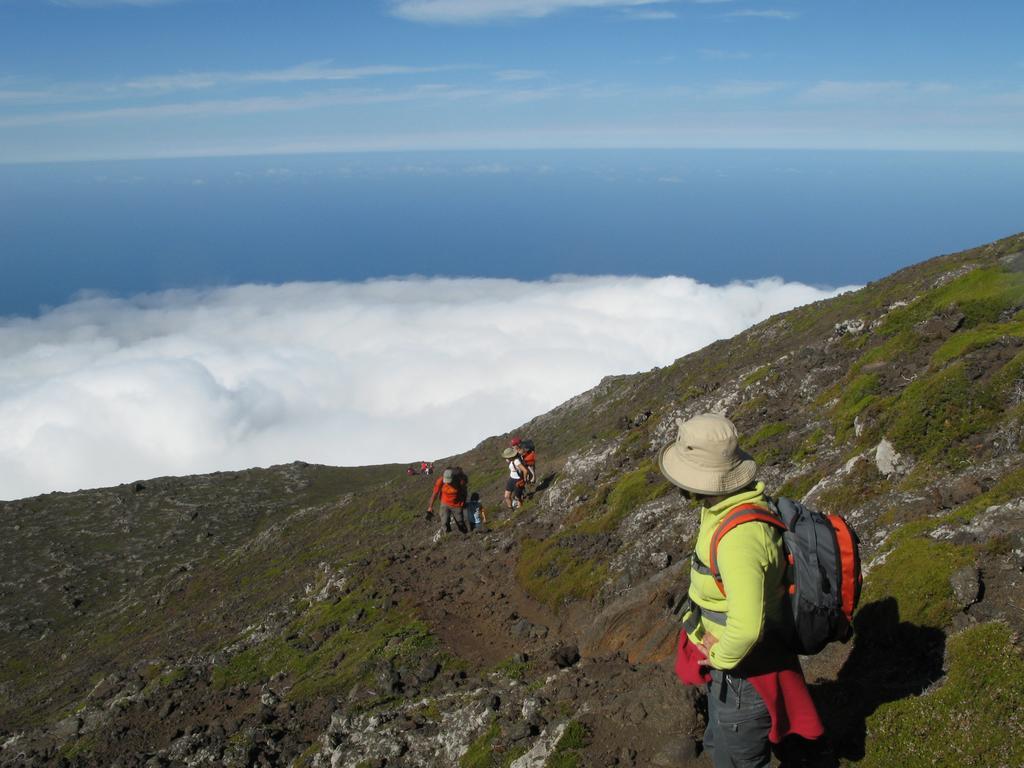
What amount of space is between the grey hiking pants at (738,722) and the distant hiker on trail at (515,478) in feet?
69.8

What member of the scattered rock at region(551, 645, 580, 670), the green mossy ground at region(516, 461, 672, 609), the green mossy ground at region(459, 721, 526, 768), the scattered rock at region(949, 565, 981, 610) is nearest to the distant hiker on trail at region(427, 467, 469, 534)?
the green mossy ground at region(516, 461, 672, 609)

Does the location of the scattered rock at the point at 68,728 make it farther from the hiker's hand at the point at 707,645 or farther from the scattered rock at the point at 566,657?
the hiker's hand at the point at 707,645

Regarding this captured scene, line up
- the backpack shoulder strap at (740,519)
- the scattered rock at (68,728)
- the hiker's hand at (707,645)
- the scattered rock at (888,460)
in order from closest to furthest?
1. the backpack shoulder strap at (740,519)
2. the hiker's hand at (707,645)
3. the scattered rock at (888,460)
4. the scattered rock at (68,728)

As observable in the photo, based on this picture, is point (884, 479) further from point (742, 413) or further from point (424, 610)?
point (424, 610)

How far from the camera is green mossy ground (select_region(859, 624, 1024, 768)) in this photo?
6441 mm

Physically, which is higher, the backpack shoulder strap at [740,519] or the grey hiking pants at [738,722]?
Result: the backpack shoulder strap at [740,519]

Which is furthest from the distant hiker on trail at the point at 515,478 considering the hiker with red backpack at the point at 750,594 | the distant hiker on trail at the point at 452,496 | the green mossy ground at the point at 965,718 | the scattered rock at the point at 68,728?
the hiker with red backpack at the point at 750,594

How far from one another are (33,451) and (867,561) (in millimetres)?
239341

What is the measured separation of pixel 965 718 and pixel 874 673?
4.29 feet

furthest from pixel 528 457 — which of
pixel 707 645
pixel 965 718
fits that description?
pixel 707 645

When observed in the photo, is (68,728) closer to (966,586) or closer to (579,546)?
(579,546)

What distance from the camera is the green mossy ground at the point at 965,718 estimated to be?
254 inches

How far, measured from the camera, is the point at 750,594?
5.09 metres

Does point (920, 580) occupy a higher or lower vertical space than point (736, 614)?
lower
